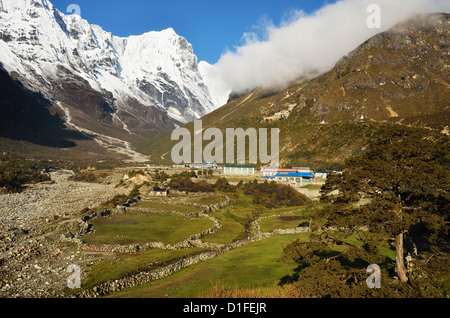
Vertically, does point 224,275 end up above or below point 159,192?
below

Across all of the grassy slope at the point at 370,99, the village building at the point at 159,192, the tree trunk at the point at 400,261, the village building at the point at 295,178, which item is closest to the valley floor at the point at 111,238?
the village building at the point at 159,192

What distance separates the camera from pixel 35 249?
32.8 meters

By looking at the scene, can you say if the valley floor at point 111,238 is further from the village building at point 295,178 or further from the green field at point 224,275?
the village building at point 295,178

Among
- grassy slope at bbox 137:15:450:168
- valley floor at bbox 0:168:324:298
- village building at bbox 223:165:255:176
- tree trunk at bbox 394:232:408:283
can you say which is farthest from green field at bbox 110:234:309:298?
grassy slope at bbox 137:15:450:168

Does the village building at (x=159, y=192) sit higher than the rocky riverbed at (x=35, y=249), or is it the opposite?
the village building at (x=159, y=192)

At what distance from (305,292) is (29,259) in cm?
3065

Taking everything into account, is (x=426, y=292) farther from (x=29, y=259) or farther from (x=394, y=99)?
(x=394, y=99)

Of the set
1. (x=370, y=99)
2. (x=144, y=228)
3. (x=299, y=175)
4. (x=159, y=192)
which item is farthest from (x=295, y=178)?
(x=370, y=99)

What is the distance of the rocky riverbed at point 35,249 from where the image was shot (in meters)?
24.0

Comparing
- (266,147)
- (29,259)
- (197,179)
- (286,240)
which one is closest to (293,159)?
(266,147)

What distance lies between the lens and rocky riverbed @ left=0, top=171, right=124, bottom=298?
2402 cm

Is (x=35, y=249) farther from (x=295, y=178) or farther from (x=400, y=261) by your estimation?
(x=295, y=178)

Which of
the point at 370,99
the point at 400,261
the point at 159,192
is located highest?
the point at 370,99

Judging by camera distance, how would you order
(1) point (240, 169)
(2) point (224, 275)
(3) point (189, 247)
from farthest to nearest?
(1) point (240, 169)
(3) point (189, 247)
(2) point (224, 275)
